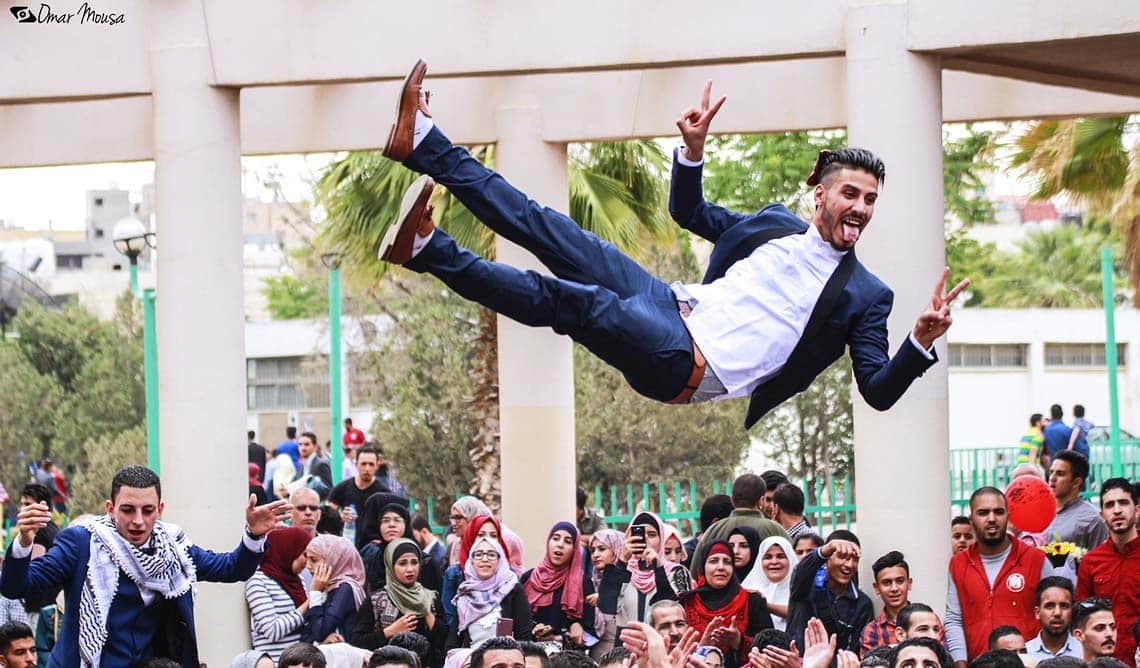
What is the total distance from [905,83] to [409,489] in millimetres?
13767

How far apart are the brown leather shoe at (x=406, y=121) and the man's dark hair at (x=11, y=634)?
314cm

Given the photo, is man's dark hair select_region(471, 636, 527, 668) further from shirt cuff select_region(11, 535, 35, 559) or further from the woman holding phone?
the woman holding phone

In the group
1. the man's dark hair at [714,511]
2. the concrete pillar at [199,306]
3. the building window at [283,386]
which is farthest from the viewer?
the building window at [283,386]

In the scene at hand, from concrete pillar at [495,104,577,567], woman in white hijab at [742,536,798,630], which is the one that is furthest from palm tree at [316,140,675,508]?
woman in white hijab at [742,536,798,630]

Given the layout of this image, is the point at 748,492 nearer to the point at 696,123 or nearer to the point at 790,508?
the point at 790,508

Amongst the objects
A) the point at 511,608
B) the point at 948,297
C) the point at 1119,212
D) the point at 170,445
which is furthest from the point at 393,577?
the point at 1119,212

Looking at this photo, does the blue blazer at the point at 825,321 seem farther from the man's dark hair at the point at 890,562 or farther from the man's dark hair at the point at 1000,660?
the man's dark hair at the point at 890,562

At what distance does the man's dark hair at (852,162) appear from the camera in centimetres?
604

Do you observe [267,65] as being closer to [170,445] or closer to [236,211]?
[236,211]

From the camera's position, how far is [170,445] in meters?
10.0

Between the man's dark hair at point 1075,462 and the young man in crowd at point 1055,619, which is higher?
the man's dark hair at point 1075,462

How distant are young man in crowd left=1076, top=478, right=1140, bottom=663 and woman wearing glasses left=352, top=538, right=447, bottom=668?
3.27 m

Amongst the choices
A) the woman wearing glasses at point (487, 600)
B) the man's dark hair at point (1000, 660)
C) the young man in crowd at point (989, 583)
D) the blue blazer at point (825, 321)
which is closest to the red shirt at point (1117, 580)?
the young man in crowd at point (989, 583)

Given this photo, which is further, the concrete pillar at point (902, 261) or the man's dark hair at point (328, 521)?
the man's dark hair at point (328, 521)
